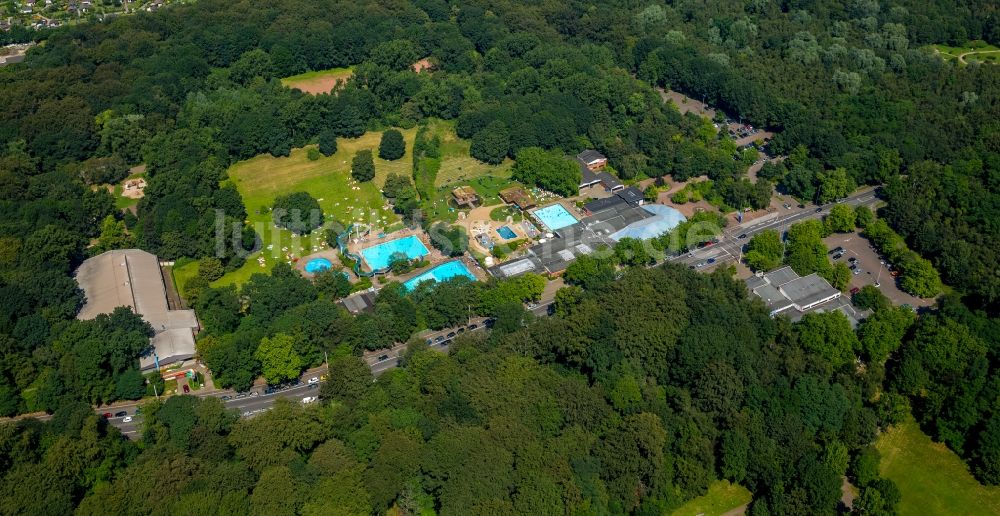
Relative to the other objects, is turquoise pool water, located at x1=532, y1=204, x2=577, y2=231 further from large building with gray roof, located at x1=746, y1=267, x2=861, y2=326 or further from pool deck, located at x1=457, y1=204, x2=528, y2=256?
large building with gray roof, located at x1=746, y1=267, x2=861, y2=326

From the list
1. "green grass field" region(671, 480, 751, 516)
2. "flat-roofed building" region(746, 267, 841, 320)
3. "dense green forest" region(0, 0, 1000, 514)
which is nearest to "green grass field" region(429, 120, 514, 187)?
"dense green forest" region(0, 0, 1000, 514)

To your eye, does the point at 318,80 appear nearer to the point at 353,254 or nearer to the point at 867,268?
the point at 353,254

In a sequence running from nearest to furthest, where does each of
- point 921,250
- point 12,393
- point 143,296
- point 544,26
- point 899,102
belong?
point 12,393 → point 143,296 → point 921,250 → point 899,102 → point 544,26

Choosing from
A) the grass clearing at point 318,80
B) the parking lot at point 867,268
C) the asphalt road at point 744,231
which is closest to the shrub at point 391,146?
the grass clearing at point 318,80

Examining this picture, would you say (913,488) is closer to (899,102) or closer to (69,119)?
(899,102)

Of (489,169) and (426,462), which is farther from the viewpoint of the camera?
(489,169)

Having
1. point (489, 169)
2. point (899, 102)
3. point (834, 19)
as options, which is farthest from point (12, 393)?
point (834, 19)

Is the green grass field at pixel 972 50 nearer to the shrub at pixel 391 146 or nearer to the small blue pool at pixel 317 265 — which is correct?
the shrub at pixel 391 146
